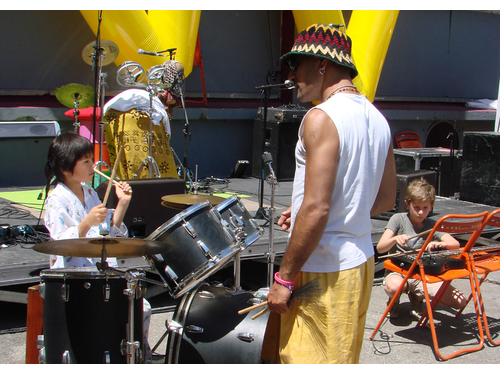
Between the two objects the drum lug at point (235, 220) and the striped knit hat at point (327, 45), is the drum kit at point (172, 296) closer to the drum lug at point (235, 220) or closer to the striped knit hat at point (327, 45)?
the drum lug at point (235, 220)

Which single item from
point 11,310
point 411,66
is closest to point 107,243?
point 11,310

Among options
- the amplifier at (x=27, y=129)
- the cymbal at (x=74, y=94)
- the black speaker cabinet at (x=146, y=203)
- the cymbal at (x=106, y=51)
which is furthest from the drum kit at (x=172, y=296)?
the cymbal at (x=74, y=94)

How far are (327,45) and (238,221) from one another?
137 cm

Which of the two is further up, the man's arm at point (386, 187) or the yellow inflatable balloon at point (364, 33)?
the yellow inflatable balloon at point (364, 33)

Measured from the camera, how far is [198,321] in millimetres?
2596

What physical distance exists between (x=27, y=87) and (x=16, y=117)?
0.87 m

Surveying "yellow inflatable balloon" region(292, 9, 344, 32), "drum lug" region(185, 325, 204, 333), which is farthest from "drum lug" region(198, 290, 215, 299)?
"yellow inflatable balloon" region(292, 9, 344, 32)

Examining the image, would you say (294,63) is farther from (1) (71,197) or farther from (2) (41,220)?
(2) (41,220)

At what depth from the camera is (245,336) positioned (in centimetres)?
253

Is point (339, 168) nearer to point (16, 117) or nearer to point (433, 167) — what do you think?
point (433, 167)

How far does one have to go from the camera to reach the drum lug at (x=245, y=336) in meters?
2.51

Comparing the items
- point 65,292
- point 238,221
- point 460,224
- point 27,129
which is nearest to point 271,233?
point 238,221

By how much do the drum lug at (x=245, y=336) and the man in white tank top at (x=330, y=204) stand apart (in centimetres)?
47
